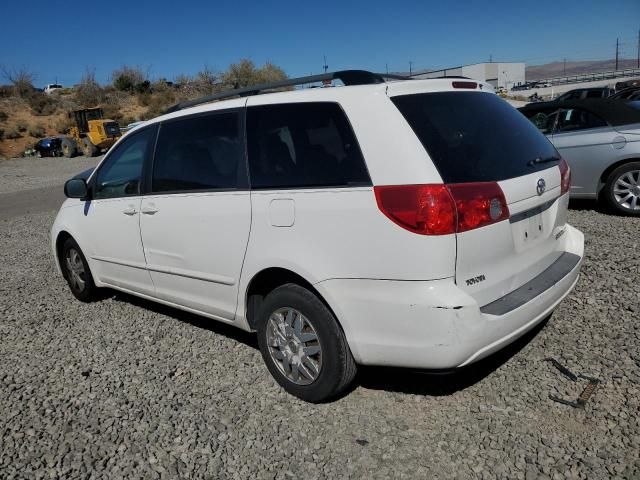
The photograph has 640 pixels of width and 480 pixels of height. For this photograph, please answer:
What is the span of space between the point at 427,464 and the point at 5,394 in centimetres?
283

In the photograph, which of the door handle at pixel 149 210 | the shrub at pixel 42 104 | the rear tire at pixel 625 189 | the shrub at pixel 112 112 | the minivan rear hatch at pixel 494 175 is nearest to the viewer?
the minivan rear hatch at pixel 494 175

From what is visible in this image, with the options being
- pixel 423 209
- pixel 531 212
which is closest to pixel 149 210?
pixel 423 209

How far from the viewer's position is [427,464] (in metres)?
2.57

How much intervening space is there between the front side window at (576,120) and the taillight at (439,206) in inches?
214

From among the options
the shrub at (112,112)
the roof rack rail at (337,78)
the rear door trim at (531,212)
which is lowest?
the rear door trim at (531,212)

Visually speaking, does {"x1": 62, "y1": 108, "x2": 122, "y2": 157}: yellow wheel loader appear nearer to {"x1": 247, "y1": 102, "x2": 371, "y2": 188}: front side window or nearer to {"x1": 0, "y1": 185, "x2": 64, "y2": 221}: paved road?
{"x1": 0, "y1": 185, "x2": 64, "y2": 221}: paved road

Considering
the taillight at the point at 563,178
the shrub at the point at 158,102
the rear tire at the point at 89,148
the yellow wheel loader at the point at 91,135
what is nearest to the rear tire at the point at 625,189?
the taillight at the point at 563,178

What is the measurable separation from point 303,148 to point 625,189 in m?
Answer: 5.52

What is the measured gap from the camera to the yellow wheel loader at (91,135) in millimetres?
30062

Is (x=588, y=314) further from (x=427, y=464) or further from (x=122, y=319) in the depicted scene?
(x=122, y=319)

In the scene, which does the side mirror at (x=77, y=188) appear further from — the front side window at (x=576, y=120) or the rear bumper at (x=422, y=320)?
the front side window at (x=576, y=120)

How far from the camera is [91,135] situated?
3020 centimetres

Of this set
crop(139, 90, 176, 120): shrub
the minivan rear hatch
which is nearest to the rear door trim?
the minivan rear hatch

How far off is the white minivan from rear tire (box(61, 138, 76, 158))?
102 feet
